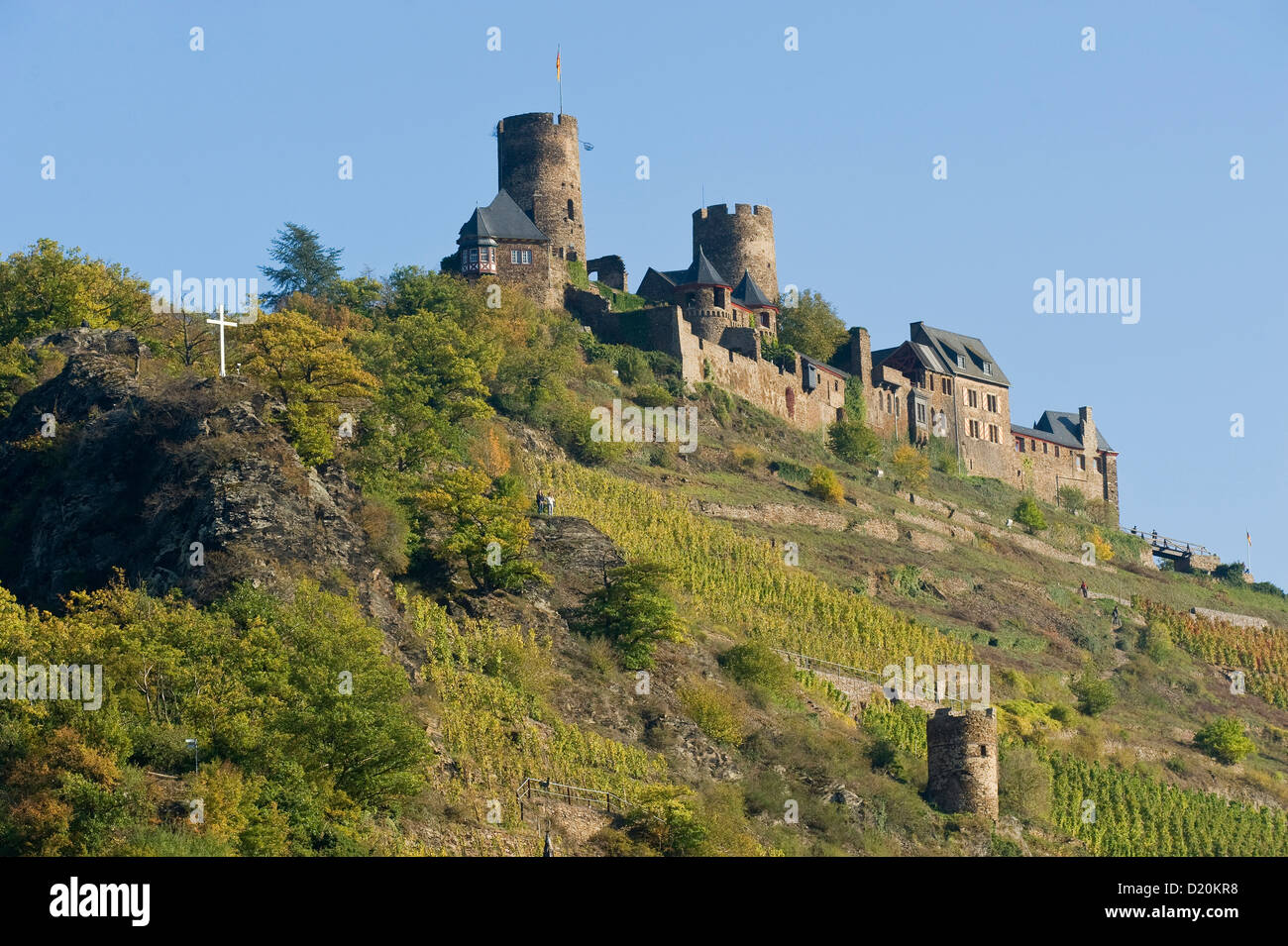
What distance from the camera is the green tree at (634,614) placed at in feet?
191

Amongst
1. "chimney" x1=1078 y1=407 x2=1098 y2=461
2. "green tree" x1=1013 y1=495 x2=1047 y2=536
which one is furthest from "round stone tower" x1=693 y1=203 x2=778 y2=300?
"chimney" x1=1078 y1=407 x2=1098 y2=461

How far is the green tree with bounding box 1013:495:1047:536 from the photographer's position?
10575cm

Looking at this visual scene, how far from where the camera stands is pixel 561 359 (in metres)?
82.8

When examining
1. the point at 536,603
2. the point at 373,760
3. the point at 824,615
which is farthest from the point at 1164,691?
the point at 373,760

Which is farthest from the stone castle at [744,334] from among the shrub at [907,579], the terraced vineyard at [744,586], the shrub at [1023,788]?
the shrub at [1023,788]

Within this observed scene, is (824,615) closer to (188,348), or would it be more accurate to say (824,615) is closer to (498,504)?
(498,504)

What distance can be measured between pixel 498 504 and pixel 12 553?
14272 mm

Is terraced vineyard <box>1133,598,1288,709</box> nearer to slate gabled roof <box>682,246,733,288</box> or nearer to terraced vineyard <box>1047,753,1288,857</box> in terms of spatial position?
terraced vineyard <box>1047,753,1288,857</box>

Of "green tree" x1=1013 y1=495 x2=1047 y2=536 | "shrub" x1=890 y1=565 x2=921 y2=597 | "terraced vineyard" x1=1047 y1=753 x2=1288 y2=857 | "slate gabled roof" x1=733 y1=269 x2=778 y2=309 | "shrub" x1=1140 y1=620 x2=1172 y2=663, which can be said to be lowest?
"terraced vineyard" x1=1047 y1=753 x2=1288 y2=857

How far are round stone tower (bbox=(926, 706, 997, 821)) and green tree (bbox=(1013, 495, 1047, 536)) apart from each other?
49.3 m

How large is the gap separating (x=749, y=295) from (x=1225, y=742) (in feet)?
137

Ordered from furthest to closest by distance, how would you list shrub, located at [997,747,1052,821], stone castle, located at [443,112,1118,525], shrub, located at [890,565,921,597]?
1. stone castle, located at [443,112,1118,525]
2. shrub, located at [890,565,921,597]
3. shrub, located at [997,747,1052,821]

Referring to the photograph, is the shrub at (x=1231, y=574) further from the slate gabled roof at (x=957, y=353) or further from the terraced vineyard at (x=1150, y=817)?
the terraced vineyard at (x=1150, y=817)

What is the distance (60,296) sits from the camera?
63.8 meters
